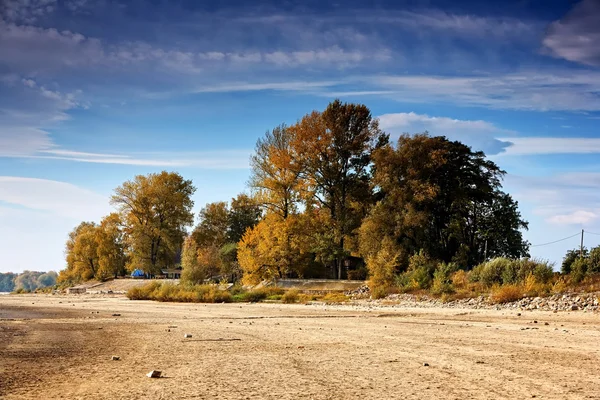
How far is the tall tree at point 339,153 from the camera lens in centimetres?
5356

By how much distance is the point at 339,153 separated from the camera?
53.8 metres

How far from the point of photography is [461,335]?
15305 millimetres

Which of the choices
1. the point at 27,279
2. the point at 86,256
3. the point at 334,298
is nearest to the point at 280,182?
the point at 334,298

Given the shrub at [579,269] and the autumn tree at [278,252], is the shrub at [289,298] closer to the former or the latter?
the autumn tree at [278,252]

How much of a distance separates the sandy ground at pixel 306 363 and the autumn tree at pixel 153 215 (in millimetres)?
60809

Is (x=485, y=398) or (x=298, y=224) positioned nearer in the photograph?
(x=485, y=398)

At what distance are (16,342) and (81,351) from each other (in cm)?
289

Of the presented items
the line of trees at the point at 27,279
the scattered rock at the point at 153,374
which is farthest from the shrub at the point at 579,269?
the line of trees at the point at 27,279

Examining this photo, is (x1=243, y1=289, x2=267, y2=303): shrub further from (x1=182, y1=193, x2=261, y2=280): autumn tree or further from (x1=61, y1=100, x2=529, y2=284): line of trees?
(x1=182, y1=193, x2=261, y2=280): autumn tree

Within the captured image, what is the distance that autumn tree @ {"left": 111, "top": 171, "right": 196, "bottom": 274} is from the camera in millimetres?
77375

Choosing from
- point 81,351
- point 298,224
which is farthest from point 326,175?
point 81,351

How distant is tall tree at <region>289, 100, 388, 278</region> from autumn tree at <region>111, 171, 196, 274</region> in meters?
29.9

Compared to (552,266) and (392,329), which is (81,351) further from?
(552,266)

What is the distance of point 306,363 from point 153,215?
71.5 metres
